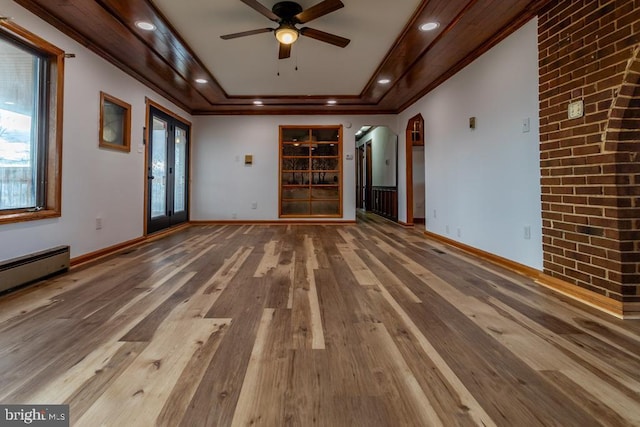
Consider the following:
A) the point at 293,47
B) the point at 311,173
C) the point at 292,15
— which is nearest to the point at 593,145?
the point at 292,15

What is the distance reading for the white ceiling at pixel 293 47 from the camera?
10.3 ft

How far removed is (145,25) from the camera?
3.34 meters

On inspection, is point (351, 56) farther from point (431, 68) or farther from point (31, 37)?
point (31, 37)

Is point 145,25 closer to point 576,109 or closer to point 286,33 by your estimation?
point 286,33

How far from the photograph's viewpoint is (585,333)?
176cm

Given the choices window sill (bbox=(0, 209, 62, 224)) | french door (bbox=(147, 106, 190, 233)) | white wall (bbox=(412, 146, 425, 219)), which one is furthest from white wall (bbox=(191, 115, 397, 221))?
window sill (bbox=(0, 209, 62, 224))

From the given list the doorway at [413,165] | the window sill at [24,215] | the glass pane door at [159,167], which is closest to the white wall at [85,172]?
the window sill at [24,215]

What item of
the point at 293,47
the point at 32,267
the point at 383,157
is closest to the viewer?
the point at 32,267

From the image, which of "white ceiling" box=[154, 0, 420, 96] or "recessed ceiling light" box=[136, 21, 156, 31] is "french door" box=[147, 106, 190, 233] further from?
"recessed ceiling light" box=[136, 21, 156, 31]

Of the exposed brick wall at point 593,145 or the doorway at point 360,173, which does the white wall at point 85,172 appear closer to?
the exposed brick wall at point 593,145

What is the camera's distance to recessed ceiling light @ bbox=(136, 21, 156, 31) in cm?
329

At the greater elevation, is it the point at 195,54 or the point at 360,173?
the point at 195,54

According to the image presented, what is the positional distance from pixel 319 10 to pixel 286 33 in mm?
465

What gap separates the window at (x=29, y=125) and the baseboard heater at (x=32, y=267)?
1.11 ft
